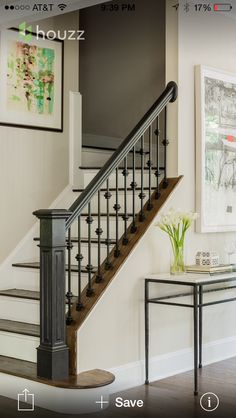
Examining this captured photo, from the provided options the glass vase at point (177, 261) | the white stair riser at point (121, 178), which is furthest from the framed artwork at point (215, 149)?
the white stair riser at point (121, 178)

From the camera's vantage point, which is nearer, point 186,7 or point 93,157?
point 186,7

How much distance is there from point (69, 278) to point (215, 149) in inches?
63.3

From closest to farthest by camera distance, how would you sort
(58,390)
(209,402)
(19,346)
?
(58,390)
(209,402)
(19,346)

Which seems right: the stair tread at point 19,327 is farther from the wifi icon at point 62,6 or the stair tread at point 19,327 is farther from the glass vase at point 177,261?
the wifi icon at point 62,6

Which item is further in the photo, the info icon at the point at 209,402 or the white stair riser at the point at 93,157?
the white stair riser at the point at 93,157

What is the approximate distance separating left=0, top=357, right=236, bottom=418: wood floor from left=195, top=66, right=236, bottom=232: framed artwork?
105 centimetres

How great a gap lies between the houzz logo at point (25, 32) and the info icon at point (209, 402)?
3.01 meters

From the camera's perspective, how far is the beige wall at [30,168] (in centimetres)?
516

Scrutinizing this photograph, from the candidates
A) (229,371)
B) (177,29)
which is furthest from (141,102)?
(229,371)

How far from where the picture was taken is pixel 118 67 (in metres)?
6.37

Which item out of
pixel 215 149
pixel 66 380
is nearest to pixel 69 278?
pixel 66 380

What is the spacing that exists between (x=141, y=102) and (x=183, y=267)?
87.6 inches

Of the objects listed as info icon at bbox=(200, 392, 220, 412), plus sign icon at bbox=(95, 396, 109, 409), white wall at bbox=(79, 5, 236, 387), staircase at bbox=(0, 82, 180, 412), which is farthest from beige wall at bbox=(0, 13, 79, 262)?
info icon at bbox=(200, 392, 220, 412)

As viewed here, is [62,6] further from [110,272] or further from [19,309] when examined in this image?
[19,309]
